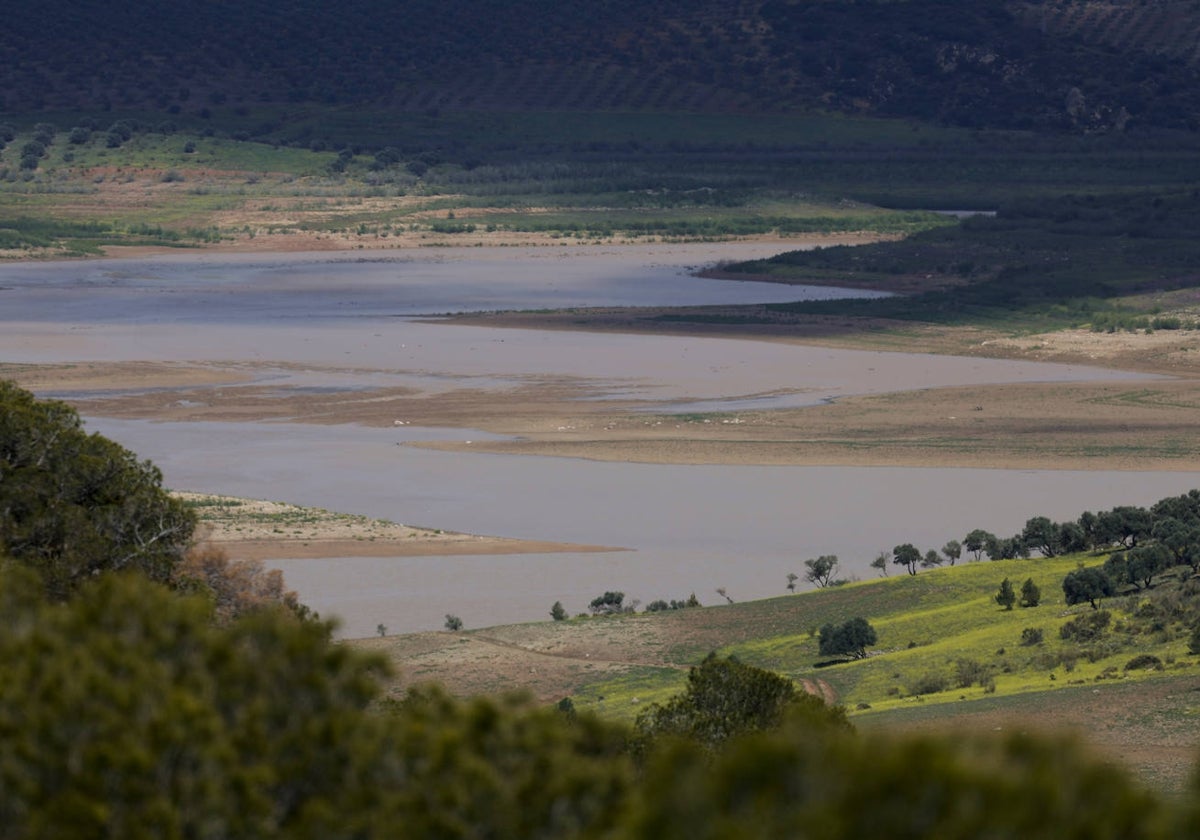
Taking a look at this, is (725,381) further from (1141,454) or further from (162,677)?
(162,677)

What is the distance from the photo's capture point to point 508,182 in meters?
148

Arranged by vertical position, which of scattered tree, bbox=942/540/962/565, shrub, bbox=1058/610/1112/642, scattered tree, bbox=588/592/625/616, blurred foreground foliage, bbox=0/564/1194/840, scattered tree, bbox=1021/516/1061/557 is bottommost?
shrub, bbox=1058/610/1112/642

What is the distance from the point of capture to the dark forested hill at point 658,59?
181875mm

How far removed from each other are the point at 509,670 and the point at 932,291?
60.0 metres

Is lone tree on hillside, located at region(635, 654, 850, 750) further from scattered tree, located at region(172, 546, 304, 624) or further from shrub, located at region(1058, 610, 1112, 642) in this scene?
shrub, located at region(1058, 610, 1112, 642)

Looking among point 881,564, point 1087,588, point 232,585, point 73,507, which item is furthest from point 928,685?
point 73,507

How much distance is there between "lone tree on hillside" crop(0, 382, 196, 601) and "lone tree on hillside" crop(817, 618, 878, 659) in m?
14.6

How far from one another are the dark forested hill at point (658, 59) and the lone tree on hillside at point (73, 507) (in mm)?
161611

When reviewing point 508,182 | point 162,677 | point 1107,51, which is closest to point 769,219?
point 508,182

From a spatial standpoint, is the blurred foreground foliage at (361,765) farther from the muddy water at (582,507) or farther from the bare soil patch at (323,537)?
the bare soil patch at (323,537)

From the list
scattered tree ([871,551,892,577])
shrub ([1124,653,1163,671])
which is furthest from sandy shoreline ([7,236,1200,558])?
shrub ([1124,653,1163,671])

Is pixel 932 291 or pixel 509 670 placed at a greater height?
pixel 932 291

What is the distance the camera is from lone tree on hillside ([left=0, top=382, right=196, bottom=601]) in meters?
18.0

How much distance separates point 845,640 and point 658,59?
16226cm
